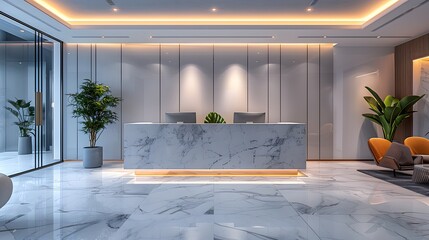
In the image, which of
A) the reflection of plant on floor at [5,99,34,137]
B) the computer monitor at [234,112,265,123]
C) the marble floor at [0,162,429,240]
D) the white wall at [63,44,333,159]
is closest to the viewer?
the marble floor at [0,162,429,240]

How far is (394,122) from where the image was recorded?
7.77 meters

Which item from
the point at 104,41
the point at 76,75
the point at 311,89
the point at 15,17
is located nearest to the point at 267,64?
the point at 311,89

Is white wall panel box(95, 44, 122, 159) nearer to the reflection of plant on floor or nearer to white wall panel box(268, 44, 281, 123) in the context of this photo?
the reflection of plant on floor

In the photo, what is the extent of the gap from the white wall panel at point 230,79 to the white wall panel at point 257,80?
0.48 feet

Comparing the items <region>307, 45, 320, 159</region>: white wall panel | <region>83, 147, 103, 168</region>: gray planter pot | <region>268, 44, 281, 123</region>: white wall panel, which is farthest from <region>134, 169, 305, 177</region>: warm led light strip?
<region>268, 44, 281, 123</region>: white wall panel

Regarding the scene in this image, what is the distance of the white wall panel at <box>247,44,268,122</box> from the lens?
855 cm

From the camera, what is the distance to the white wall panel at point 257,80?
28.0 feet

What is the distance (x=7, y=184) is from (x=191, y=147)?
3.35m

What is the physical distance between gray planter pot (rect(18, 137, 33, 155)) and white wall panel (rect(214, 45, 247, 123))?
4791mm

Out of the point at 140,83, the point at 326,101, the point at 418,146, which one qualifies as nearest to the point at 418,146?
the point at 418,146

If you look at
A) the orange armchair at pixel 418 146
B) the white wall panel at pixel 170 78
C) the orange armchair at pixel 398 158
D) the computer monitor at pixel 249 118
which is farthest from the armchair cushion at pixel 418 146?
the white wall panel at pixel 170 78

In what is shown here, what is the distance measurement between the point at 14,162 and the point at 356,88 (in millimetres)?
9020

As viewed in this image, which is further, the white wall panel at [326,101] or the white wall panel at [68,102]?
the white wall panel at [326,101]

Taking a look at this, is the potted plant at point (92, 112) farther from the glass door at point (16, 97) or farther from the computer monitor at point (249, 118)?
the computer monitor at point (249, 118)
